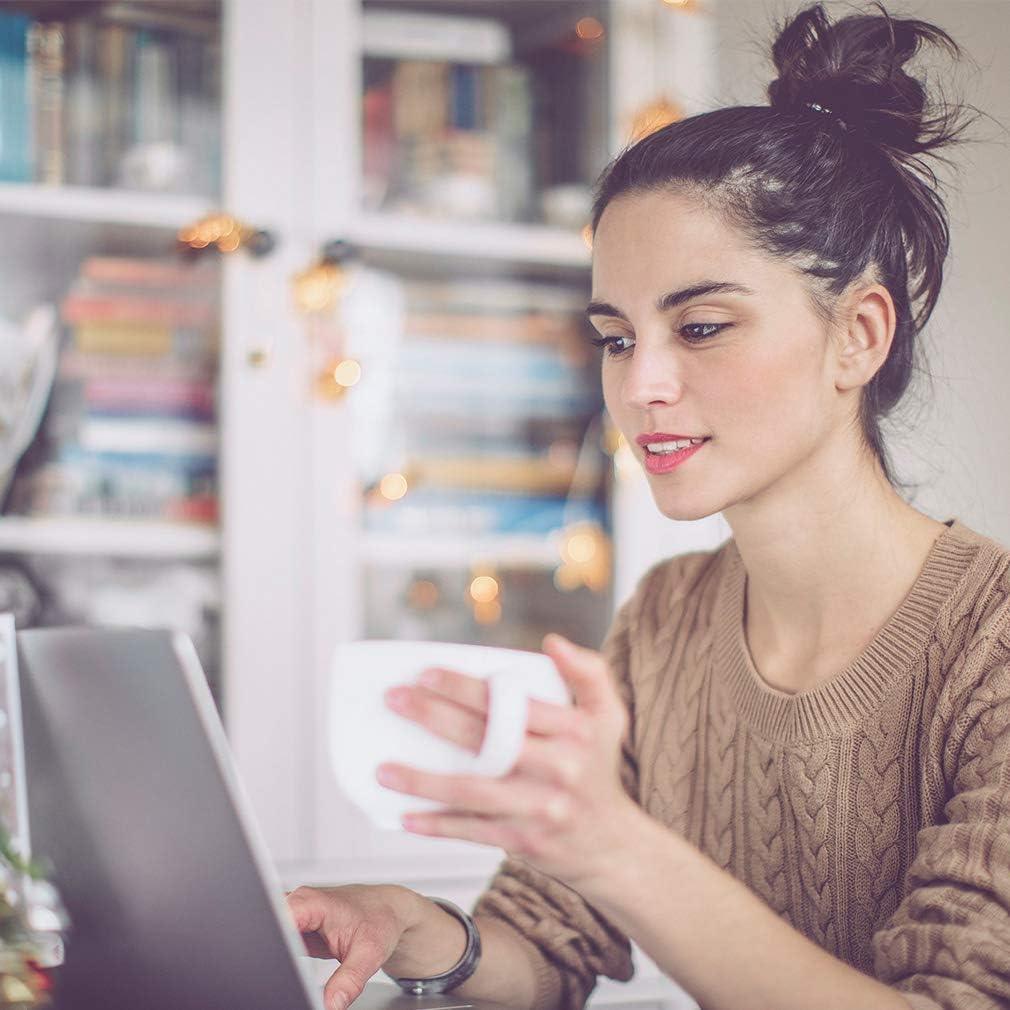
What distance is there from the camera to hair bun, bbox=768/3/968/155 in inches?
43.7

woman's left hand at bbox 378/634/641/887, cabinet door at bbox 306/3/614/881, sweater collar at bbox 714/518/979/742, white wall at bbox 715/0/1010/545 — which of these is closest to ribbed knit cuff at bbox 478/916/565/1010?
sweater collar at bbox 714/518/979/742

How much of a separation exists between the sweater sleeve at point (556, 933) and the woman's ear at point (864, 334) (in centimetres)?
51

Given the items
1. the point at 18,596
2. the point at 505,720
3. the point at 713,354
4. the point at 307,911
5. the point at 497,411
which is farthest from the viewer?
the point at 497,411

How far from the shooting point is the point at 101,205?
191 cm

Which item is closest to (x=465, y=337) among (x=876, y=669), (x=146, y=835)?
(x=876, y=669)

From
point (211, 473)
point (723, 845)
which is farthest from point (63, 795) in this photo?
point (211, 473)

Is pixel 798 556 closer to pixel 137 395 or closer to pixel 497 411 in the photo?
pixel 497 411

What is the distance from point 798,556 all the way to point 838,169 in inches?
13.1

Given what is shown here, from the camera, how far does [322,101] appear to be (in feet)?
6.34

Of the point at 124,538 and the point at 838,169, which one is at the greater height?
the point at 838,169

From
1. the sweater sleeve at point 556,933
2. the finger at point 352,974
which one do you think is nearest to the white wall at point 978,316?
the sweater sleeve at point 556,933

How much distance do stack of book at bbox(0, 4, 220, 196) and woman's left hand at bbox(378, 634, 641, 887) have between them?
1555mm

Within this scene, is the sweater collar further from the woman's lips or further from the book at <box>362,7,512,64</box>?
the book at <box>362,7,512,64</box>

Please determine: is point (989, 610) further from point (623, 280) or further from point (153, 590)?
point (153, 590)
